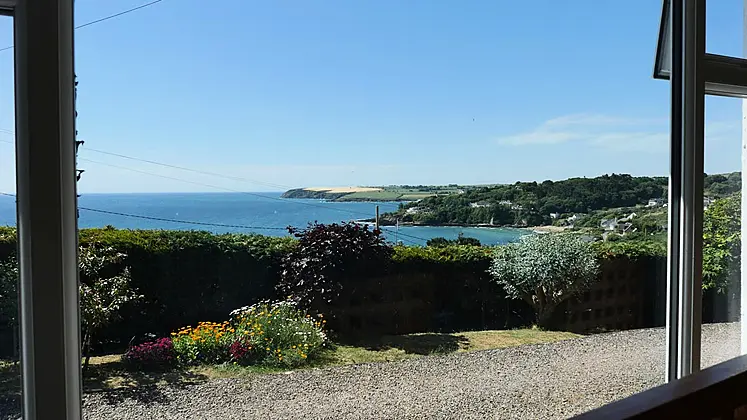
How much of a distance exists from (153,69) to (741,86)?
2.00 m

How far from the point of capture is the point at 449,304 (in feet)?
6.52

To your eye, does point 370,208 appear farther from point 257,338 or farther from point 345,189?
point 257,338

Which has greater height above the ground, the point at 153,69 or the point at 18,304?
the point at 153,69

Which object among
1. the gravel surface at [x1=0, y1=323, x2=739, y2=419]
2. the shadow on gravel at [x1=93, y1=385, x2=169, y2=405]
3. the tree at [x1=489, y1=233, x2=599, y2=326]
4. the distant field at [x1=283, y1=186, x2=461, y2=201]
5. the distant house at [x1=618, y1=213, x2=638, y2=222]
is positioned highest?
the distant field at [x1=283, y1=186, x2=461, y2=201]

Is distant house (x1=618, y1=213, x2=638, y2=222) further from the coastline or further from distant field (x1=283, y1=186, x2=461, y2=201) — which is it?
distant field (x1=283, y1=186, x2=461, y2=201)

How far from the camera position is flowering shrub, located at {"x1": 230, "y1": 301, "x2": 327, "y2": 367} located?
5.26 ft

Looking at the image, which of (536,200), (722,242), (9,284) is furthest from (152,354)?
(722,242)

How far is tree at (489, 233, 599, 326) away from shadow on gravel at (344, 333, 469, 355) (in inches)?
11.1

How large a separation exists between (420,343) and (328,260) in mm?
442

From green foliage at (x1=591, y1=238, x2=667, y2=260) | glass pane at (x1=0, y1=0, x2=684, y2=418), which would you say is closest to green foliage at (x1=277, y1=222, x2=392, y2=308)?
glass pane at (x1=0, y1=0, x2=684, y2=418)

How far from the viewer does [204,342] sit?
1533 millimetres

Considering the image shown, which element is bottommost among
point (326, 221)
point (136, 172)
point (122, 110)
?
point (326, 221)

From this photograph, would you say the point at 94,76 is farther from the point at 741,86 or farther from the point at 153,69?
the point at 741,86

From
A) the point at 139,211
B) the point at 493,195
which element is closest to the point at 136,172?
the point at 139,211
